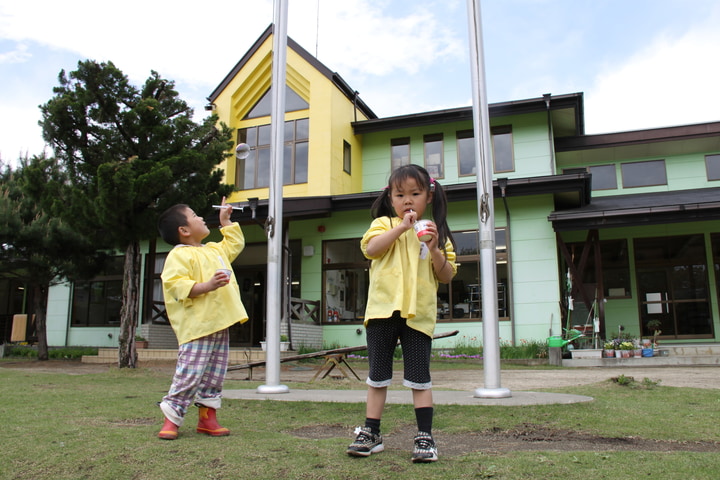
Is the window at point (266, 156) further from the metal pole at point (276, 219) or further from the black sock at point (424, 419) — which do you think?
the black sock at point (424, 419)

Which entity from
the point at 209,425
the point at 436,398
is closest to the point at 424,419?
the point at 209,425

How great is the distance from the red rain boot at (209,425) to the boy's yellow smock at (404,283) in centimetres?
107

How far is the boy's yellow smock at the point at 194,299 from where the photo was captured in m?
3.22

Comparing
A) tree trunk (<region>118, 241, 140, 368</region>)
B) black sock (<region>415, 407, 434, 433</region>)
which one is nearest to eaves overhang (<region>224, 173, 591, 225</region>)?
tree trunk (<region>118, 241, 140, 368</region>)

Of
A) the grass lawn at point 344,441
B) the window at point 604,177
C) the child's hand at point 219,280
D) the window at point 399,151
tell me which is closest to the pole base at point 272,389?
the grass lawn at point 344,441

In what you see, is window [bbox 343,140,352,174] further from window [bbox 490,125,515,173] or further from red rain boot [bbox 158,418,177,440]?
red rain boot [bbox 158,418,177,440]

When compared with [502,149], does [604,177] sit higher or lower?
lower

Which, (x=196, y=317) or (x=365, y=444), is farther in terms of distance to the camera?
(x=196, y=317)

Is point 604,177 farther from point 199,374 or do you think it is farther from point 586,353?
point 199,374

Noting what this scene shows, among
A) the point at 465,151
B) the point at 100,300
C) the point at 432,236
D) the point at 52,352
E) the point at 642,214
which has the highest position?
the point at 465,151

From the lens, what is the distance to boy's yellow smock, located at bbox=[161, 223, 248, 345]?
322 centimetres

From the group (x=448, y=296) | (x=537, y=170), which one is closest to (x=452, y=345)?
(x=448, y=296)

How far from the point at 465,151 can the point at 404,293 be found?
46.7ft

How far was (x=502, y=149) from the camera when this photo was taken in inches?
630
